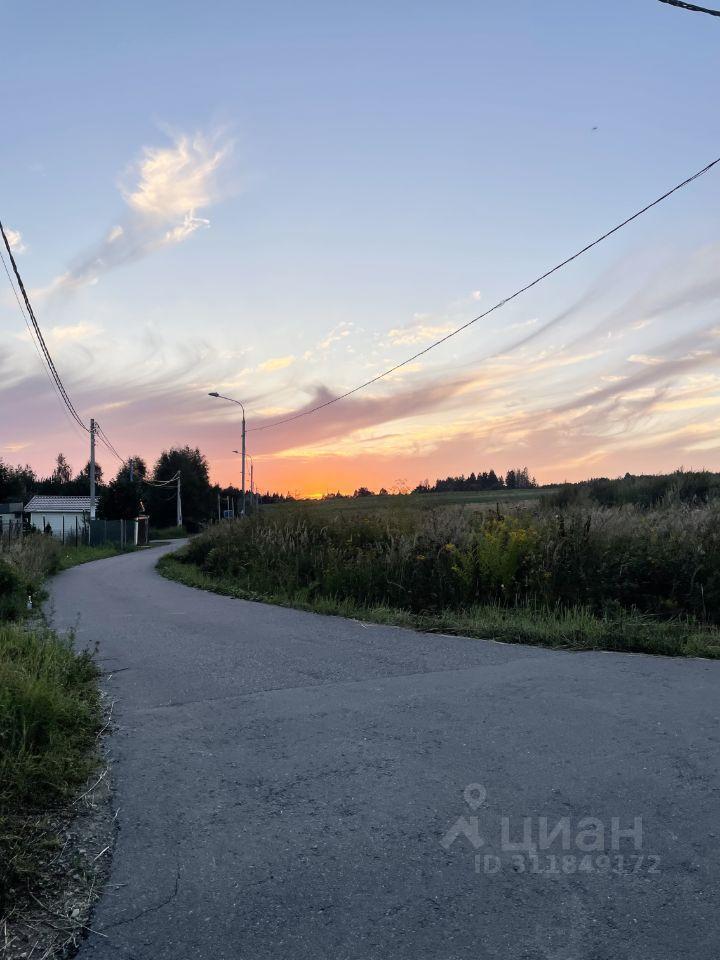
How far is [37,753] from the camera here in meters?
4.78

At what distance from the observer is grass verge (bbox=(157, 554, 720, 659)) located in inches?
318

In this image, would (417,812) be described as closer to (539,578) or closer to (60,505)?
(539,578)

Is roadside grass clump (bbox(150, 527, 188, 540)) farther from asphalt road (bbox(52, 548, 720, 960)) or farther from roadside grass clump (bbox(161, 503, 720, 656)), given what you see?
asphalt road (bbox(52, 548, 720, 960))

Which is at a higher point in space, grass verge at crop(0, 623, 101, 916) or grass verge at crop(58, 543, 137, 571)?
grass verge at crop(0, 623, 101, 916)

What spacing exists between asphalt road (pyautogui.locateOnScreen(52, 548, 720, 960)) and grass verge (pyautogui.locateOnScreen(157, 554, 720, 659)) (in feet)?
2.51

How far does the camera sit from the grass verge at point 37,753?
11.3 feet

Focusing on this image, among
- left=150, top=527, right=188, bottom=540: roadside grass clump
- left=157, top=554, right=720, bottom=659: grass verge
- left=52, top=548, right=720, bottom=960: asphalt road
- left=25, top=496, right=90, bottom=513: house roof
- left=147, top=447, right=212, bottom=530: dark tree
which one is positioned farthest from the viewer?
left=147, top=447, right=212, bottom=530: dark tree

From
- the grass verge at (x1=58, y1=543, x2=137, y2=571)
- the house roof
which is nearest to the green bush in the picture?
the grass verge at (x1=58, y1=543, x2=137, y2=571)

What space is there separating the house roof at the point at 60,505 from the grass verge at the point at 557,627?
201 feet

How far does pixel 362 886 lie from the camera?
10.4 feet

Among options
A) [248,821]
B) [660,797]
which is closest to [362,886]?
[248,821]

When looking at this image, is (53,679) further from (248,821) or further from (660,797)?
(660,797)

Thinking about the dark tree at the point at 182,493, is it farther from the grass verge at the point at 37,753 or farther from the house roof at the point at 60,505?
the grass verge at the point at 37,753

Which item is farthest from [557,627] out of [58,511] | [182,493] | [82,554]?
[182,493]
